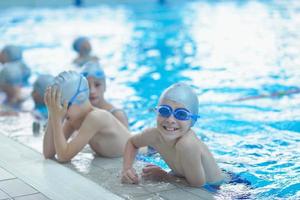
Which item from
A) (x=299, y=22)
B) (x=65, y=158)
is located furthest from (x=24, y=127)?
(x=299, y=22)

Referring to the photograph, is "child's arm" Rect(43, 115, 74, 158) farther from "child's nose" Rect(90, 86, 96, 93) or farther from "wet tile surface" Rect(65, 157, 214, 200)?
"child's nose" Rect(90, 86, 96, 93)

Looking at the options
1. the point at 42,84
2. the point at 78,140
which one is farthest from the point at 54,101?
the point at 42,84

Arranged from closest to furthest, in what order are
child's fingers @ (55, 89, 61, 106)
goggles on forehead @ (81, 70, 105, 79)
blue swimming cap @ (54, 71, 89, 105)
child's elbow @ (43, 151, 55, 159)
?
child's fingers @ (55, 89, 61, 106) < blue swimming cap @ (54, 71, 89, 105) < child's elbow @ (43, 151, 55, 159) < goggles on forehead @ (81, 70, 105, 79)

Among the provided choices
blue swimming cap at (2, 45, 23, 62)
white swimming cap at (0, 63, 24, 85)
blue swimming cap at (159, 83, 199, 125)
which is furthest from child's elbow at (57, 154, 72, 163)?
blue swimming cap at (2, 45, 23, 62)

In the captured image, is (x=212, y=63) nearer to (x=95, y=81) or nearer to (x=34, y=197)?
(x=95, y=81)

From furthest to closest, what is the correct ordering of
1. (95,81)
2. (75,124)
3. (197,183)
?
(95,81) < (75,124) < (197,183)

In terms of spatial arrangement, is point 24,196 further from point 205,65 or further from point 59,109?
point 205,65

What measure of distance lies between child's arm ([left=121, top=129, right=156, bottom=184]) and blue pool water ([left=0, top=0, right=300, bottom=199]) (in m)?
0.63

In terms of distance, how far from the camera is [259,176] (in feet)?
16.3

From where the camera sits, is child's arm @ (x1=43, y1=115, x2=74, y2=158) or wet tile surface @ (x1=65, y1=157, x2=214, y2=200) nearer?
wet tile surface @ (x1=65, y1=157, x2=214, y2=200)

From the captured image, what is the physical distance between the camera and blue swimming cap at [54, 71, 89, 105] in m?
4.72

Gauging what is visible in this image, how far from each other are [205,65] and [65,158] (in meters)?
6.06

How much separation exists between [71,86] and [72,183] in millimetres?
835

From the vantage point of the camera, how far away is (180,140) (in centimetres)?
421
